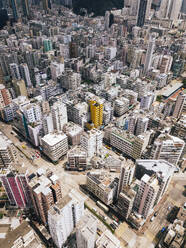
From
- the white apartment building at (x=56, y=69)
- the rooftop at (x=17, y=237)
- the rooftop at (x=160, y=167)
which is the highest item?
the white apartment building at (x=56, y=69)

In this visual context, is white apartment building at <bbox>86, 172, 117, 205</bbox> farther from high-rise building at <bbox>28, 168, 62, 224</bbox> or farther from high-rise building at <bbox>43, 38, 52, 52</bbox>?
high-rise building at <bbox>43, 38, 52, 52</bbox>

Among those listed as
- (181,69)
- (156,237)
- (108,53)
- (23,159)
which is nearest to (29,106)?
(23,159)

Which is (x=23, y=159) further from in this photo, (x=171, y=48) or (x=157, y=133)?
(x=171, y=48)

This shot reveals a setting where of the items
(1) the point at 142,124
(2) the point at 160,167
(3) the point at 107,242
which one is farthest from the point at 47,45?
(3) the point at 107,242

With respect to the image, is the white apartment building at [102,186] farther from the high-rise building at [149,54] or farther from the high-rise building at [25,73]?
the high-rise building at [149,54]

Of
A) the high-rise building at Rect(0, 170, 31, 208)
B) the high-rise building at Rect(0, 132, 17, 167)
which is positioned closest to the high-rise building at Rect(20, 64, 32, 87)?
the high-rise building at Rect(0, 132, 17, 167)

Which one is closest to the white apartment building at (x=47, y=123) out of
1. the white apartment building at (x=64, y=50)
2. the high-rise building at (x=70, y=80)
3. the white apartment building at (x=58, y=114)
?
the white apartment building at (x=58, y=114)

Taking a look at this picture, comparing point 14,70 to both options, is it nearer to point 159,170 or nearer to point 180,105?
point 180,105

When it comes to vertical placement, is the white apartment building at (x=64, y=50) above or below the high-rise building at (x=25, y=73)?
above
